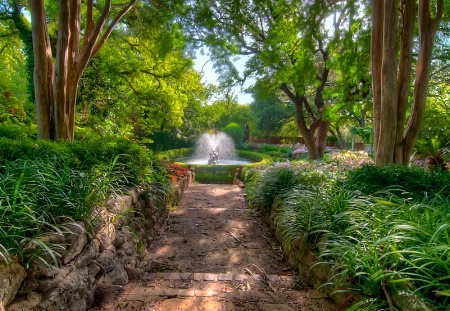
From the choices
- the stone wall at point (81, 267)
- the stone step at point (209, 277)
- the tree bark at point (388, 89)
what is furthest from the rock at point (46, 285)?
the tree bark at point (388, 89)

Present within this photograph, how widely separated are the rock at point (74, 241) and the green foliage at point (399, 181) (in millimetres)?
2465

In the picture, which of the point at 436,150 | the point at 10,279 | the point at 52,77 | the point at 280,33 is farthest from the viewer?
the point at 280,33

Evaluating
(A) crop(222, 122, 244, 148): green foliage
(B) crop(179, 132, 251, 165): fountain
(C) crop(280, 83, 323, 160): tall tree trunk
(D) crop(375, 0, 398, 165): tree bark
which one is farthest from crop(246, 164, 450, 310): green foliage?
(A) crop(222, 122, 244, 148): green foliage

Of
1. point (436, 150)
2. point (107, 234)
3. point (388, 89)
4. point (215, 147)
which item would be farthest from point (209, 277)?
point (215, 147)

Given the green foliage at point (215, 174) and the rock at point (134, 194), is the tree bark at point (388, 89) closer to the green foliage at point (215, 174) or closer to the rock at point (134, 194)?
the rock at point (134, 194)

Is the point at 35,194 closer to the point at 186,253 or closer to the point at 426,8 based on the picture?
the point at 186,253

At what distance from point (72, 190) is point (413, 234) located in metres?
2.20

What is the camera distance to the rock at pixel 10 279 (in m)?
1.09

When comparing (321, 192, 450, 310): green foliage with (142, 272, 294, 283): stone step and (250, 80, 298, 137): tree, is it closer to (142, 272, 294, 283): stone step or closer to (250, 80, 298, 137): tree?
(142, 272, 294, 283): stone step

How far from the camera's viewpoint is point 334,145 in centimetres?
2631

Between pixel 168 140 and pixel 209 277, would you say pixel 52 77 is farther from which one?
pixel 168 140

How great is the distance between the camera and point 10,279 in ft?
3.78

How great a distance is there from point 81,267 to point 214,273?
120cm

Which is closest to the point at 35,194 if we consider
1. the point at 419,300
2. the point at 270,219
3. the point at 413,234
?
the point at 419,300
